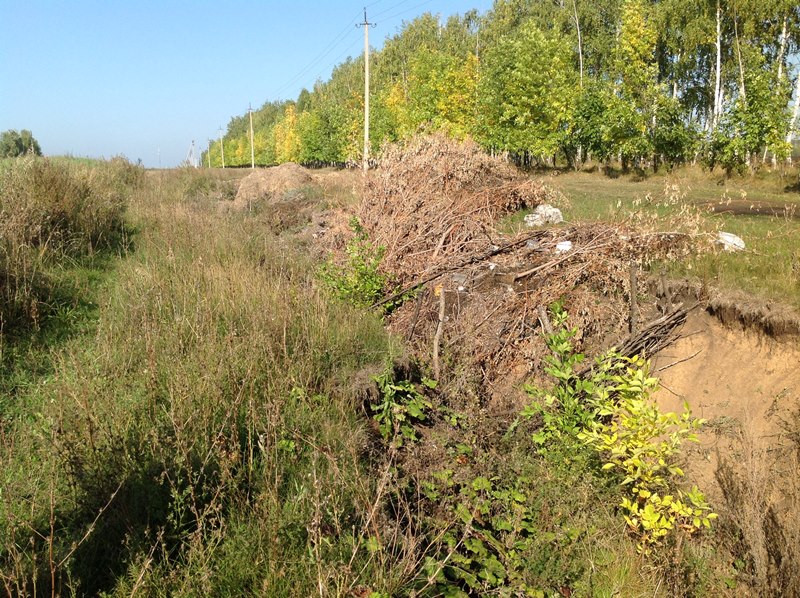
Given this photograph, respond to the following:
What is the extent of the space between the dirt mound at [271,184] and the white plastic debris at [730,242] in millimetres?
10819

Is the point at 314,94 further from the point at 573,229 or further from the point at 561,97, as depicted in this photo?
the point at 573,229

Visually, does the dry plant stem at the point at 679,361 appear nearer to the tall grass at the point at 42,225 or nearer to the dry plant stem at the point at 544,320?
the dry plant stem at the point at 544,320

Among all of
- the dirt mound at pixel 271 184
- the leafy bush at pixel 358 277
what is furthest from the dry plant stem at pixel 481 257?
the dirt mound at pixel 271 184

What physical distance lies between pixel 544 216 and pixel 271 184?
354 inches

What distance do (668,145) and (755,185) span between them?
7215 mm

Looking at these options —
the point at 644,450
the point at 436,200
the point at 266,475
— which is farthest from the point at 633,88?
the point at 266,475

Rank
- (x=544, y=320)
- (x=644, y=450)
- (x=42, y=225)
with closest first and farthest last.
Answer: (x=644, y=450)
(x=544, y=320)
(x=42, y=225)

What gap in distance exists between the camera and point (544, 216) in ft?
31.1

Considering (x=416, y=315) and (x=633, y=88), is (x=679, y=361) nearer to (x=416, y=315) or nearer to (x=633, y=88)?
(x=416, y=315)

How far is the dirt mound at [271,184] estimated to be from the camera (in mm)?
14977

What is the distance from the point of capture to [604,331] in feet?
20.4

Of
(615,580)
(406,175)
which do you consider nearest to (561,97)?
(406,175)

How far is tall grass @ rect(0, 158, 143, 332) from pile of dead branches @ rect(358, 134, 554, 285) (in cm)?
418

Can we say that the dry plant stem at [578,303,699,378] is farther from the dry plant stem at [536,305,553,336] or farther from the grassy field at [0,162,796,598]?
the grassy field at [0,162,796,598]
